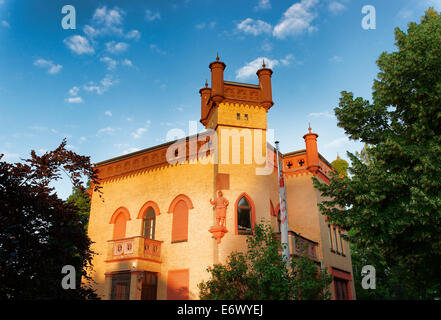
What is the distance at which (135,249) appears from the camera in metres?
16.9

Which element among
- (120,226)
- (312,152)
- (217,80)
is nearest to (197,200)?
(120,226)

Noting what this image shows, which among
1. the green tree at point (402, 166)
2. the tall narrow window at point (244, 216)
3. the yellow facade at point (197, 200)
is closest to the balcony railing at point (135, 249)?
the yellow facade at point (197, 200)

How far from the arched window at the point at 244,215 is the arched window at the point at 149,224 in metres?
5.08

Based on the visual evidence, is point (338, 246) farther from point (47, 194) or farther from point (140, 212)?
point (47, 194)

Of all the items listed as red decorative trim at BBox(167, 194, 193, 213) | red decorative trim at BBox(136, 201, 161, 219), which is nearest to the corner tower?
red decorative trim at BBox(167, 194, 193, 213)

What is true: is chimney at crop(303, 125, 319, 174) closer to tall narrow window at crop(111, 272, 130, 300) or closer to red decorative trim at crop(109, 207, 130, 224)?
red decorative trim at crop(109, 207, 130, 224)

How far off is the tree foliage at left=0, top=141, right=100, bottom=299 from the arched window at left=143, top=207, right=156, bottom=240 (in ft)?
33.2

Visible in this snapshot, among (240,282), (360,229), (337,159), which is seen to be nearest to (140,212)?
(240,282)

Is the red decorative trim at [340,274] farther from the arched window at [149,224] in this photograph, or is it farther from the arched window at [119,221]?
the arched window at [119,221]

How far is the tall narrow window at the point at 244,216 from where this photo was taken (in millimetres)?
16547

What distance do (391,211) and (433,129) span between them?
3.07 meters

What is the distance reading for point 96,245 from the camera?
2070 cm

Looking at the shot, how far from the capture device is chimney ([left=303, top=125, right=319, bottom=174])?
2112 centimetres

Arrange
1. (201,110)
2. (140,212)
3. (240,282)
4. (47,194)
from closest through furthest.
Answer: (47,194) < (240,282) < (140,212) < (201,110)
